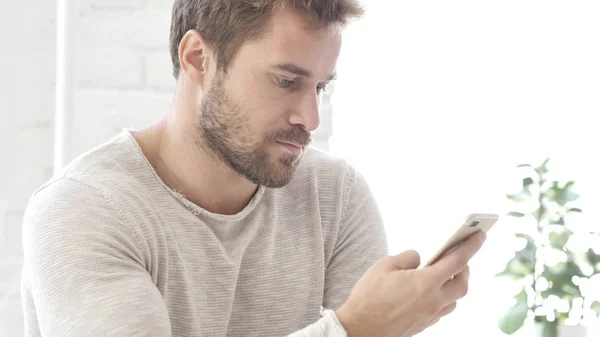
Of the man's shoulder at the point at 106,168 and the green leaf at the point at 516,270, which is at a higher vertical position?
the man's shoulder at the point at 106,168

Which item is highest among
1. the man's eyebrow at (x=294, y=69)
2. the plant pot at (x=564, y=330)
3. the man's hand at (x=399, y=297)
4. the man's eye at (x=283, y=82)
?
the man's eyebrow at (x=294, y=69)

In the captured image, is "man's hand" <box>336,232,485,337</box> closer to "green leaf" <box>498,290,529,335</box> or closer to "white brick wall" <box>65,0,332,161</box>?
"green leaf" <box>498,290,529,335</box>

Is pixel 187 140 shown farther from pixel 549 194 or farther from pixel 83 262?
pixel 549 194

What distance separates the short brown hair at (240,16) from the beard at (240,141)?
0.19 ft

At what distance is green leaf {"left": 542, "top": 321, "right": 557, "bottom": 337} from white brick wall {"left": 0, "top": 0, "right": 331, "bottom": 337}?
96cm

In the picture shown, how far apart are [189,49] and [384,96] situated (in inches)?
35.9

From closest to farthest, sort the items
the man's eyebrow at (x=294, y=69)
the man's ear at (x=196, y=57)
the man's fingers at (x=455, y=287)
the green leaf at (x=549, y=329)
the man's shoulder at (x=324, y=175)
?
the man's fingers at (x=455, y=287), the man's eyebrow at (x=294, y=69), the man's ear at (x=196, y=57), the man's shoulder at (x=324, y=175), the green leaf at (x=549, y=329)

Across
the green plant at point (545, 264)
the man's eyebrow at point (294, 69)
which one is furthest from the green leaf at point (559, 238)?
the man's eyebrow at point (294, 69)

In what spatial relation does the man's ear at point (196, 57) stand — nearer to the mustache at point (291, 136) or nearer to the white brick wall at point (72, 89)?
the mustache at point (291, 136)

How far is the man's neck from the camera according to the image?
1549mm

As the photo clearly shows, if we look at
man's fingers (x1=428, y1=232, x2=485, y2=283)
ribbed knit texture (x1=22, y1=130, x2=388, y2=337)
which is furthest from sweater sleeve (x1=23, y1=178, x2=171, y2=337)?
man's fingers (x1=428, y1=232, x2=485, y2=283)

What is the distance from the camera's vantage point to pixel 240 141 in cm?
152

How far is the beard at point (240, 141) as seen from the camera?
1.50 metres

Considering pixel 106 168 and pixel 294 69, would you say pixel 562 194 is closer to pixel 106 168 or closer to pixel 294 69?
pixel 294 69
